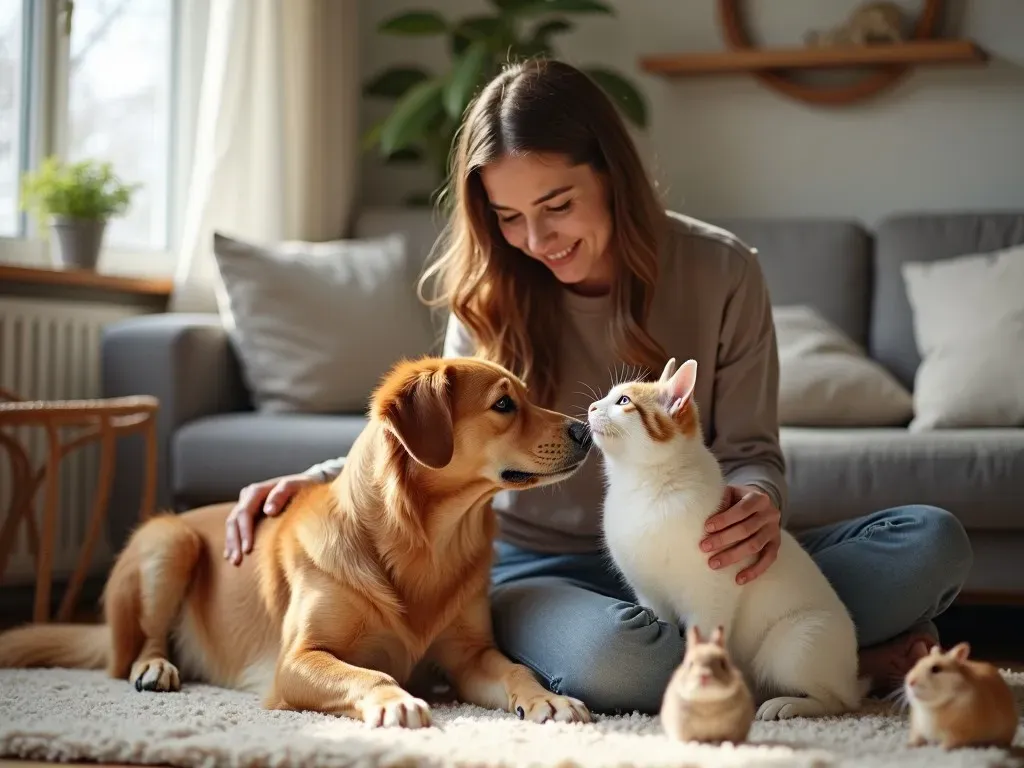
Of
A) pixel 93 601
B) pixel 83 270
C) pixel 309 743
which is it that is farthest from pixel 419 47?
pixel 309 743

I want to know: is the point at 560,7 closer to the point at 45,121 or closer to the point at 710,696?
the point at 45,121

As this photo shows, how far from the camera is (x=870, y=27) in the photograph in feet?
12.5

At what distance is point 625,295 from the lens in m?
2.09

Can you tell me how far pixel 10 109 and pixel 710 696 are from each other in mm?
2819

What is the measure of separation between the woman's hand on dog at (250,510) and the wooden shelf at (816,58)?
96.2 inches

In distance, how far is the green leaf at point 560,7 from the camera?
12.5ft

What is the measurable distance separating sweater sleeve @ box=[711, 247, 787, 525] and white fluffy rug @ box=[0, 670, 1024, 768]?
19.2 inches

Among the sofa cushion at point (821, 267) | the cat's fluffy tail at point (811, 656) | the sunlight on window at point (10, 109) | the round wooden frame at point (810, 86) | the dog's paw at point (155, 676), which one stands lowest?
the dog's paw at point (155, 676)

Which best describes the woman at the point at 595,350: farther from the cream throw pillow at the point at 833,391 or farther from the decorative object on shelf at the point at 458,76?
the decorative object on shelf at the point at 458,76

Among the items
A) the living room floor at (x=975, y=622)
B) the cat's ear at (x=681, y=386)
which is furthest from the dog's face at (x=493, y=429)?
the living room floor at (x=975, y=622)

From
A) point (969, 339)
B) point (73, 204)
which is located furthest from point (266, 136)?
point (969, 339)

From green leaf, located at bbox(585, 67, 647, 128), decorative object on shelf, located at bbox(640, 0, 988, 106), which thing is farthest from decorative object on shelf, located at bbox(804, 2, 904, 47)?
green leaf, located at bbox(585, 67, 647, 128)

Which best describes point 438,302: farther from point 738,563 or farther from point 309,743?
point 309,743

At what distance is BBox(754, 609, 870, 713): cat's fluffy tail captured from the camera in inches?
66.4
